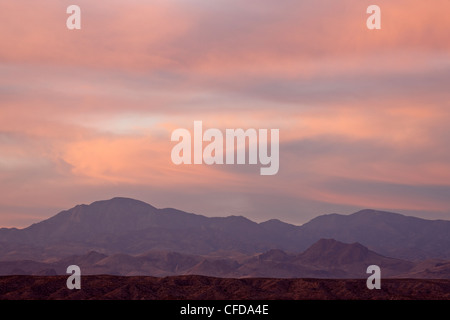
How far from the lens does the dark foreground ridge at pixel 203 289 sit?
155250mm

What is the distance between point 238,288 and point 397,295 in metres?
40.1

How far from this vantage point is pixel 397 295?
16575 centimetres

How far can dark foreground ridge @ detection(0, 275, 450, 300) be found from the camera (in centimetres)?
15525

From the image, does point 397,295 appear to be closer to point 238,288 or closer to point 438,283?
point 438,283

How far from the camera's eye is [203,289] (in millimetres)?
163875

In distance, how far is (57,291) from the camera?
157500mm
